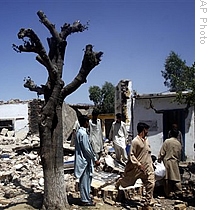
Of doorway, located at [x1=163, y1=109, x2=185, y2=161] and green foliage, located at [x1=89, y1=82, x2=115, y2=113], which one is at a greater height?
green foliage, located at [x1=89, y1=82, x2=115, y2=113]

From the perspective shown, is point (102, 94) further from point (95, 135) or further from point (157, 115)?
point (95, 135)

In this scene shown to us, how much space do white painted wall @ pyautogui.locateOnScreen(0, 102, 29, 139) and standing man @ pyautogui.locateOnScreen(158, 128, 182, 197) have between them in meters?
14.1

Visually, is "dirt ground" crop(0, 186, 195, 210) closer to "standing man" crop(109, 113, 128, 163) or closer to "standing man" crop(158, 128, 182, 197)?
"standing man" crop(158, 128, 182, 197)

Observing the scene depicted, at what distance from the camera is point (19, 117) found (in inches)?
787

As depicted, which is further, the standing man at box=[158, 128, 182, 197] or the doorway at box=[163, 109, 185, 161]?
the doorway at box=[163, 109, 185, 161]

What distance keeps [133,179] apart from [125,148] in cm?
361

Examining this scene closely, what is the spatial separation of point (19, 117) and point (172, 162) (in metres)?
15.1

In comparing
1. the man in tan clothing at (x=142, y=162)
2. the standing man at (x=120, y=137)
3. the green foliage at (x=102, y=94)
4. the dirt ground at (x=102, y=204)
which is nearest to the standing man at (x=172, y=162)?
the dirt ground at (x=102, y=204)

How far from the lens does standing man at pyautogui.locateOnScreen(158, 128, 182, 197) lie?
655 centimetres

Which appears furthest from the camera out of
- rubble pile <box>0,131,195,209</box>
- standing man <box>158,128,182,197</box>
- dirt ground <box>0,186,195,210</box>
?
standing man <box>158,128,182,197</box>

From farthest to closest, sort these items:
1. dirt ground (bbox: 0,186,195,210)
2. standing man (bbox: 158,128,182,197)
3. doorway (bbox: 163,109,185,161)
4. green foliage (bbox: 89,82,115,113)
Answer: green foliage (bbox: 89,82,115,113)
doorway (bbox: 163,109,185,161)
standing man (bbox: 158,128,182,197)
dirt ground (bbox: 0,186,195,210)

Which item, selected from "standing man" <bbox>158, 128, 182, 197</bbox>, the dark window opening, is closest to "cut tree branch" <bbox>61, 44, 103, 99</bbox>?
"standing man" <bbox>158, 128, 182, 197</bbox>
